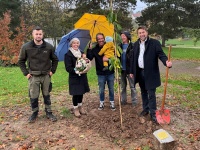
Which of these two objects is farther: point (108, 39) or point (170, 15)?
point (170, 15)

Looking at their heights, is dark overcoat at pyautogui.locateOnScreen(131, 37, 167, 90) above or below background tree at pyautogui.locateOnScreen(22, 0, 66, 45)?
below

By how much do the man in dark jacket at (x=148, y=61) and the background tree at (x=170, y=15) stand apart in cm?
2695

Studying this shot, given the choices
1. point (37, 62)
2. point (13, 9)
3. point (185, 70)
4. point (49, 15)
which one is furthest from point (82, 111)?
point (13, 9)

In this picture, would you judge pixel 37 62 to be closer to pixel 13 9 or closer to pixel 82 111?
pixel 82 111

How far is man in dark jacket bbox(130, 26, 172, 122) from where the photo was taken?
4.84 metres

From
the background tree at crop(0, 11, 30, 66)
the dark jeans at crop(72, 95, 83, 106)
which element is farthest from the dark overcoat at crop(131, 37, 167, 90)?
the background tree at crop(0, 11, 30, 66)

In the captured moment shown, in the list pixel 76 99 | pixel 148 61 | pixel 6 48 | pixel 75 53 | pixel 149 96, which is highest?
pixel 75 53

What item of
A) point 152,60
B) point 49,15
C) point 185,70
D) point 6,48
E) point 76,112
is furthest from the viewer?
point 49,15

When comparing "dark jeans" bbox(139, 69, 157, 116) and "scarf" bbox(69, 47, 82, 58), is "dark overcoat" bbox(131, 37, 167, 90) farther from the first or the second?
"scarf" bbox(69, 47, 82, 58)

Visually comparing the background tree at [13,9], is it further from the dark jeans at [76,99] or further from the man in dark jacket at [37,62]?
the dark jeans at [76,99]

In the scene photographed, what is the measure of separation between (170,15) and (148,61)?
92.9 feet

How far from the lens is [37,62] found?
516 cm

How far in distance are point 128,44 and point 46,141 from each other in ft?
9.01

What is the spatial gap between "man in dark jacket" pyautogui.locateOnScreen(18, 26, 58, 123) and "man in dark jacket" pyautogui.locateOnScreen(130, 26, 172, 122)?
69.3 inches
